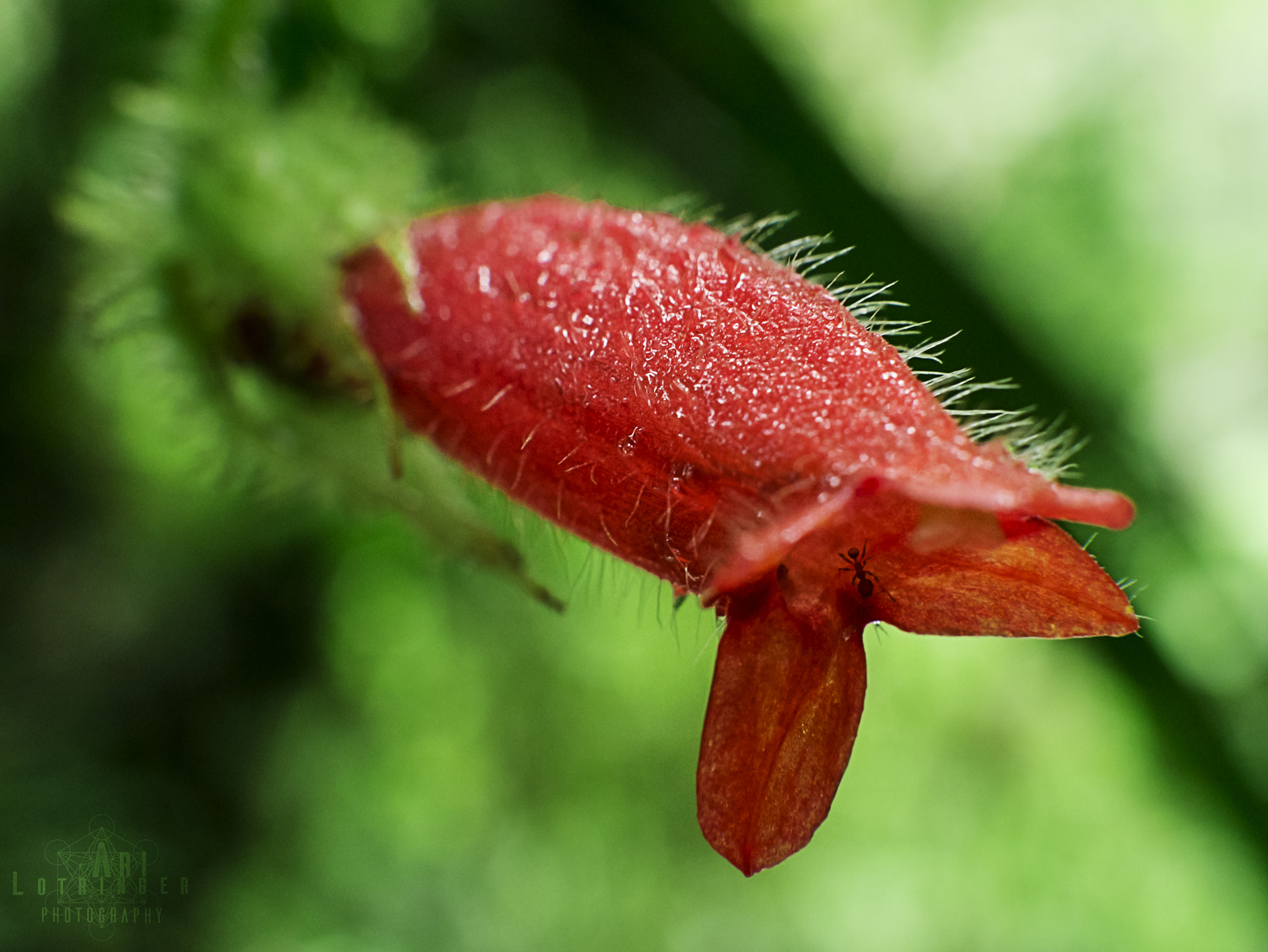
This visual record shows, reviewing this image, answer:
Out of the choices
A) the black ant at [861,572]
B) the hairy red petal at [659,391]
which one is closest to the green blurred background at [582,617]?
the hairy red petal at [659,391]

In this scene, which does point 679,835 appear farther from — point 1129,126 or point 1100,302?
point 1129,126

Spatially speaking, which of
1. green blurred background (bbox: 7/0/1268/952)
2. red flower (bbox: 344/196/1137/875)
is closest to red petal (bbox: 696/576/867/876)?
red flower (bbox: 344/196/1137/875)

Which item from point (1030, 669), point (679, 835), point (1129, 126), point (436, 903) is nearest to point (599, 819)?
point (679, 835)

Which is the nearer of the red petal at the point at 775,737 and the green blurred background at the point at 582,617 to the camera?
the red petal at the point at 775,737

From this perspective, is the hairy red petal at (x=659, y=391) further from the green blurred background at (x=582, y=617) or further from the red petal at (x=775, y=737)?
the green blurred background at (x=582, y=617)

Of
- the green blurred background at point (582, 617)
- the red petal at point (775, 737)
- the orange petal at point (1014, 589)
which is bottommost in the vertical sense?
the green blurred background at point (582, 617)

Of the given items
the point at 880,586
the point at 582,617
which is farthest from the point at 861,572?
the point at 582,617

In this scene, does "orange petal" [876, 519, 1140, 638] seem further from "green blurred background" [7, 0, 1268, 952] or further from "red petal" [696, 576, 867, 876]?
"green blurred background" [7, 0, 1268, 952]
